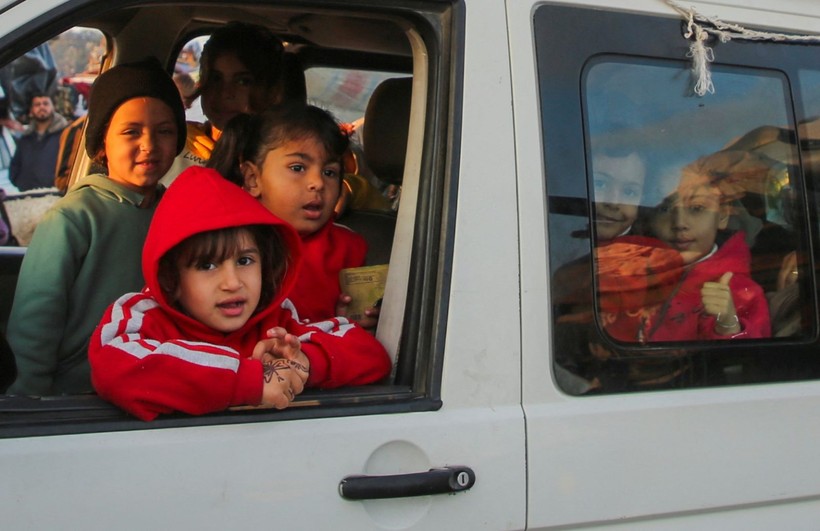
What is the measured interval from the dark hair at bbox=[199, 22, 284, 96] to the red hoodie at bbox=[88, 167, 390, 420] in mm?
1154

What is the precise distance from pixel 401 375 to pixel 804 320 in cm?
87

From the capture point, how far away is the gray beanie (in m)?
2.72

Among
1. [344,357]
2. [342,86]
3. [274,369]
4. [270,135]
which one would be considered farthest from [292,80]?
[274,369]

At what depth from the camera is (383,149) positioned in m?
2.74

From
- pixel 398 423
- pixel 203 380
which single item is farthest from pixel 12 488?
pixel 398 423

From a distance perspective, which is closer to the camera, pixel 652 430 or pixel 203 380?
pixel 203 380

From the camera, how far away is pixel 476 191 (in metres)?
1.90

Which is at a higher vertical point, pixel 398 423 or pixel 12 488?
pixel 398 423

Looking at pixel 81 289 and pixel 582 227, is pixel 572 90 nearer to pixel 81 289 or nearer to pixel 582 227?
pixel 582 227

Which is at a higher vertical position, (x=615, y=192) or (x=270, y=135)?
(x=270, y=135)

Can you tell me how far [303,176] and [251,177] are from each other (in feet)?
0.45

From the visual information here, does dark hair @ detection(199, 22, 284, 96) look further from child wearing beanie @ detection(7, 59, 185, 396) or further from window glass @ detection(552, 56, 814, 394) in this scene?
window glass @ detection(552, 56, 814, 394)

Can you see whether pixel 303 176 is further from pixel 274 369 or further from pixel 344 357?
pixel 274 369

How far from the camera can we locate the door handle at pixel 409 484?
175 centimetres
